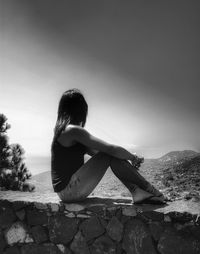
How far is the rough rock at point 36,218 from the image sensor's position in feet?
11.3

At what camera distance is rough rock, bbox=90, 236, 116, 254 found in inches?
126

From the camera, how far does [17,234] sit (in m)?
3.50

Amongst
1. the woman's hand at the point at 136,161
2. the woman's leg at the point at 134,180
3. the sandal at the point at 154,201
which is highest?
the woman's hand at the point at 136,161

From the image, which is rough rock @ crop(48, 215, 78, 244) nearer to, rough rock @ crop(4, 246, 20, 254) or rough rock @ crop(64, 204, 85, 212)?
rough rock @ crop(64, 204, 85, 212)

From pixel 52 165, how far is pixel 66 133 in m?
A: 0.50

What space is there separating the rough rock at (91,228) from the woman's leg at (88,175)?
32 cm

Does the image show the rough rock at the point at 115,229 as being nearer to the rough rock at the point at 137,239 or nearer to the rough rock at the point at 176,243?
the rough rock at the point at 137,239

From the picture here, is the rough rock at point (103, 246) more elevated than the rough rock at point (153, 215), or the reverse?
the rough rock at point (153, 215)

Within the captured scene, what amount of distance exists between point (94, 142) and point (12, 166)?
21.0ft

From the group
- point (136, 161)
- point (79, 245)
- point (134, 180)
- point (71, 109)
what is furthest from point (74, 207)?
point (71, 109)

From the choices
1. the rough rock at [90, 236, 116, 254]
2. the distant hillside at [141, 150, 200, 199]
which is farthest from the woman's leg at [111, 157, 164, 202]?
the distant hillside at [141, 150, 200, 199]

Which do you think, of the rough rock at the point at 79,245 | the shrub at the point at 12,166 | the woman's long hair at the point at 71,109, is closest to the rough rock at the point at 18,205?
the rough rock at the point at 79,245

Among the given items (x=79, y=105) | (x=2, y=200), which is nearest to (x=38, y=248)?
(x=2, y=200)

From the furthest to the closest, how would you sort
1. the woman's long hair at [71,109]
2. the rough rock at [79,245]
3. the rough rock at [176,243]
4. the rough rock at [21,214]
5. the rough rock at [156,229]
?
the rough rock at [21,214]
the woman's long hair at [71,109]
the rough rock at [79,245]
the rough rock at [156,229]
the rough rock at [176,243]
